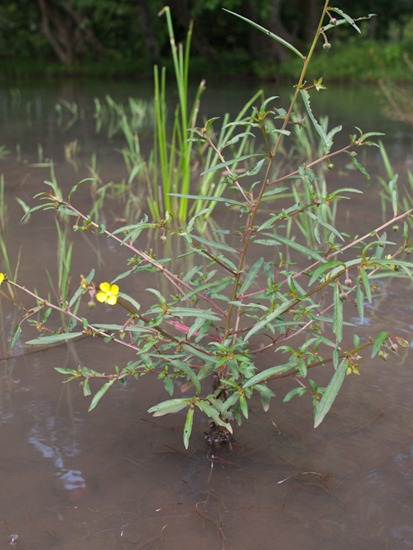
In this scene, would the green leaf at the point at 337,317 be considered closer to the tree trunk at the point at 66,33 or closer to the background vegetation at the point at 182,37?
the background vegetation at the point at 182,37

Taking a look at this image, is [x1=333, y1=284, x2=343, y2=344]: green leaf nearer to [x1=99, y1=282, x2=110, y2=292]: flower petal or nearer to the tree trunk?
[x1=99, y1=282, x2=110, y2=292]: flower petal

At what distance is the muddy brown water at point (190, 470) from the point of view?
53.5 inches

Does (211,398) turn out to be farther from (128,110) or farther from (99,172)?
(128,110)

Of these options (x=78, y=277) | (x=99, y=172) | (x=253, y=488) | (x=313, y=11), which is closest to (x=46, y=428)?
(x=253, y=488)

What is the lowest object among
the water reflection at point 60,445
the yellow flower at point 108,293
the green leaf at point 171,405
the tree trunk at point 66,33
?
the tree trunk at point 66,33

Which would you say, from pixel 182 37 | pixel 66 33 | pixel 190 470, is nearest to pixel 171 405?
pixel 190 470

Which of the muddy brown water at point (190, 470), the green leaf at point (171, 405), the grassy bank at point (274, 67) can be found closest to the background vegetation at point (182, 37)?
the grassy bank at point (274, 67)

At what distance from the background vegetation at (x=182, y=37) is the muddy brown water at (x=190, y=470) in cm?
1375

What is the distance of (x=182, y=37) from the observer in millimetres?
20781

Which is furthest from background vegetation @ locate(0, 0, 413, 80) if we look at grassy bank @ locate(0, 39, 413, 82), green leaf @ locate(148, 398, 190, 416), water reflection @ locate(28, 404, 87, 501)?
green leaf @ locate(148, 398, 190, 416)

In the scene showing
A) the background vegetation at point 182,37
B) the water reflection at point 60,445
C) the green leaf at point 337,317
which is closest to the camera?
the green leaf at point 337,317

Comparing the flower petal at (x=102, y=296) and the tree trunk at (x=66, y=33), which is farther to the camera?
the tree trunk at (x=66, y=33)

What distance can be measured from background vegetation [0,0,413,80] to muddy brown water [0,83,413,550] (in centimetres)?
1375

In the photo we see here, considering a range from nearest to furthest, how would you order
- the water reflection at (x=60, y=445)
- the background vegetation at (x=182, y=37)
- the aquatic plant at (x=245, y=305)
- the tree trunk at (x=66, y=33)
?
the aquatic plant at (x=245, y=305) < the water reflection at (x=60, y=445) < the background vegetation at (x=182, y=37) < the tree trunk at (x=66, y=33)
